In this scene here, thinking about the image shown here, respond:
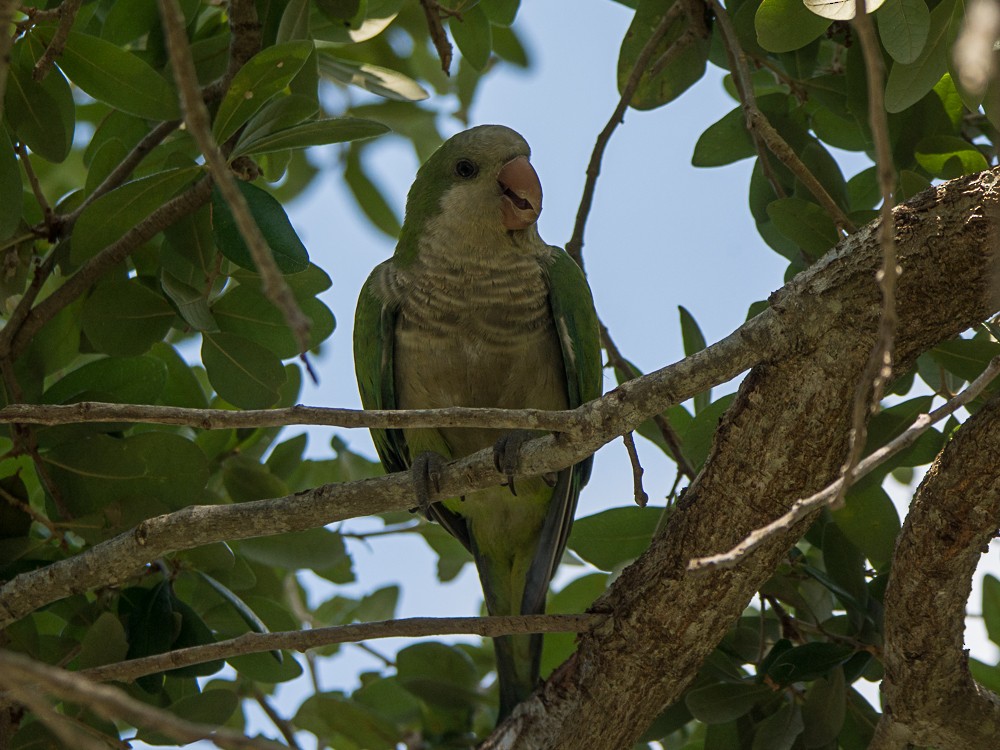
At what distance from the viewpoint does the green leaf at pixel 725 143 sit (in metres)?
2.97

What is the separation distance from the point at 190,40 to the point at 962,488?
7.96 feet

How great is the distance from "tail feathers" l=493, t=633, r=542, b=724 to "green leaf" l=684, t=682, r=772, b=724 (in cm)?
50

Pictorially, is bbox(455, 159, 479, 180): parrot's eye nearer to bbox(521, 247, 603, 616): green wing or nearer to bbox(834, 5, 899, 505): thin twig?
bbox(521, 247, 603, 616): green wing

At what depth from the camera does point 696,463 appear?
2721 millimetres

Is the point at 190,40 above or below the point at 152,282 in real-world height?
above

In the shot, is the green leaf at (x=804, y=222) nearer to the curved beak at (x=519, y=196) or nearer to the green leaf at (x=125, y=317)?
the curved beak at (x=519, y=196)

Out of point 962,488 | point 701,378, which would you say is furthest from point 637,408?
point 962,488

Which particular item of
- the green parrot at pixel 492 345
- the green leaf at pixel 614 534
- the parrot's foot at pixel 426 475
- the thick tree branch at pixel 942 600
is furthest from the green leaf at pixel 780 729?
the parrot's foot at pixel 426 475

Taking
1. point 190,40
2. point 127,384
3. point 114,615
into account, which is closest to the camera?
point 114,615

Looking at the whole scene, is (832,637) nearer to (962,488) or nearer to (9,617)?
(962,488)

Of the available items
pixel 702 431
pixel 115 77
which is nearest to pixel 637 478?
pixel 702 431

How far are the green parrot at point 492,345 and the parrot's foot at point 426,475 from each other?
10.7 inches

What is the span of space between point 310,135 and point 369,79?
2.72 ft

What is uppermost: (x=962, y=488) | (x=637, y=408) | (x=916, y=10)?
(x=916, y=10)
